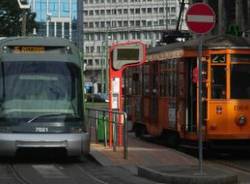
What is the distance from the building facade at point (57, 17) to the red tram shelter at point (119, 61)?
78.3 meters

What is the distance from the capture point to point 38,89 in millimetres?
17094

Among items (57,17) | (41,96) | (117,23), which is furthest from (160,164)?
(117,23)

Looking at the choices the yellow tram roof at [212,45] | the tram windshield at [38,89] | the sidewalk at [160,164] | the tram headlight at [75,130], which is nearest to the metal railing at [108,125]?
the sidewalk at [160,164]

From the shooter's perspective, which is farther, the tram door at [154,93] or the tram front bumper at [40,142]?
the tram door at [154,93]

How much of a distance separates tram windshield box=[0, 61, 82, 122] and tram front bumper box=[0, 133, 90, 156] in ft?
1.60

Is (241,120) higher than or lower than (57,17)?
lower

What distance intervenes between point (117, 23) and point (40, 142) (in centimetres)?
10485

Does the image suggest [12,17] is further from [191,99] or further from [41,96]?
[41,96]

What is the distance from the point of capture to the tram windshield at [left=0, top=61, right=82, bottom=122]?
55.0ft

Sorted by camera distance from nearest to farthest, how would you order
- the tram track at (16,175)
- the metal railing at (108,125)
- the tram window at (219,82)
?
the tram track at (16,175) < the tram window at (219,82) < the metal railing at (108,125)

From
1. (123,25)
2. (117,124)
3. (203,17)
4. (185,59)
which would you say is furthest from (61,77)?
(123,25)

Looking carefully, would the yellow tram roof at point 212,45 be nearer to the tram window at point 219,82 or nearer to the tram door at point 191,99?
the tram door at point 191,99

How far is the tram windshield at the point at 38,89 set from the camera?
1677 centimetres

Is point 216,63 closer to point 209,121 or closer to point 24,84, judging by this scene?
point 209,121
